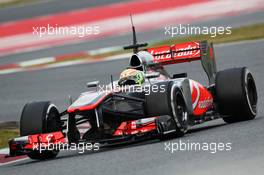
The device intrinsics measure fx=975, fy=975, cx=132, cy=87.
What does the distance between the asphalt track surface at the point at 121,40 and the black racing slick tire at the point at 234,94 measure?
47.0 ft

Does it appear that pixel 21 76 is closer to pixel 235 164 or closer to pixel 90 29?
pixel 90 29

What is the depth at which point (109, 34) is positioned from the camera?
31.0 metres

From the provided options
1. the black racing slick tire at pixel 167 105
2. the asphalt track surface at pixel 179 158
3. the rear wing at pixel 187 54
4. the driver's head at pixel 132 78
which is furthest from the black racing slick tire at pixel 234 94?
the black racing slick tire at pixel 167 105

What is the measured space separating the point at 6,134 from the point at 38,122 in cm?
335

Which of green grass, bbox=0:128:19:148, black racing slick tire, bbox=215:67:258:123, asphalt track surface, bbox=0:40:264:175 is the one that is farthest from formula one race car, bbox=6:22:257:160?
green grass, bbox=0:128:19:148

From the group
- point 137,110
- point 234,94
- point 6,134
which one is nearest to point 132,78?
point 137,110

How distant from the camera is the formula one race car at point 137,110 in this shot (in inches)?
483

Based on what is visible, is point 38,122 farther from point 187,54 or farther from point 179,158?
point 187,54

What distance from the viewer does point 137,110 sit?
1280cm

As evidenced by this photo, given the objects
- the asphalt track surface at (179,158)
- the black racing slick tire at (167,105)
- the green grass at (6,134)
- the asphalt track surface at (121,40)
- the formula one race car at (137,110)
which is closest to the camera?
the asphalt track surface at (179,158)

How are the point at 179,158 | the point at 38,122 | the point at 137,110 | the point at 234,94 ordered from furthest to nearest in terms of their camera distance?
the point at 234,94
the point at 137,110
the point at 38,122
the point at 179,158

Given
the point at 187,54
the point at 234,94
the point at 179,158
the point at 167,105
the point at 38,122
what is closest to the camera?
the point at 179,158

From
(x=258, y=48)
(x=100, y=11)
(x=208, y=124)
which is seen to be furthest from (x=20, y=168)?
(x=100, y=11)

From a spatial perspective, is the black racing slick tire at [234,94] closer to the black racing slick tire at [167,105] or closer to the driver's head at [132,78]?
the driver's head at [132,78]
